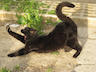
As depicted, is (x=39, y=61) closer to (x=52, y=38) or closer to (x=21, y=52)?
(x=21, y=52)

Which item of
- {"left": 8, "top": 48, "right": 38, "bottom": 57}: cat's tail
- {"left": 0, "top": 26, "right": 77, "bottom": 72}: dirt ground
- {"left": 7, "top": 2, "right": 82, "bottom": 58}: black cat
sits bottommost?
{"left": 0, "top": 26, "right": 77, "bottom": 72}: dirt ground

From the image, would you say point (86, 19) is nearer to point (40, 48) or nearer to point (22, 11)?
point (22, 11)

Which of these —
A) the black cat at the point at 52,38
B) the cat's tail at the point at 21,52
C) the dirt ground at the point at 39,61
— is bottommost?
the dirt ground at the point at 39,61

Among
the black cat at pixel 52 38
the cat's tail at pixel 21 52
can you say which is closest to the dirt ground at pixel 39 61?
the cat's tail at pixel 21 52

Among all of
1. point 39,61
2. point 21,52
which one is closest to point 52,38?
point 39,61

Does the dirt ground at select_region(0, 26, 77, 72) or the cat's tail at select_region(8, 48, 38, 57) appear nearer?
the dirt ground at select_region(0, 26, 77, 72)

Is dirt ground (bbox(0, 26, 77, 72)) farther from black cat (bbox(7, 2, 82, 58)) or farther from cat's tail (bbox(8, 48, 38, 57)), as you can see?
black cat (bbox(7, 2, 82, 58))

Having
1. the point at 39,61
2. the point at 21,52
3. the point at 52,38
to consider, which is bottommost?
the point at 39,61

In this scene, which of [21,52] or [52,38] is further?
[21,52]

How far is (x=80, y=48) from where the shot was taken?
489 centimetres

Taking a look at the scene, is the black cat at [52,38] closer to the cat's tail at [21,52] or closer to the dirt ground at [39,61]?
the cat's tail at [21,52]

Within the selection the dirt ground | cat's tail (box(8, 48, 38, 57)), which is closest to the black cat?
cat's tail (box(8, 48, 38, 57))

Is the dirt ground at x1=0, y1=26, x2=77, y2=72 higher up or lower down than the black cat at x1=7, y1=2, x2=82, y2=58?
lower down

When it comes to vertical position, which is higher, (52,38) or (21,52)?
(52,38)
